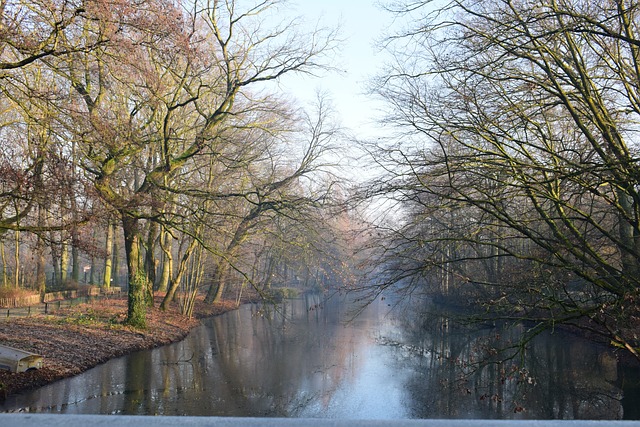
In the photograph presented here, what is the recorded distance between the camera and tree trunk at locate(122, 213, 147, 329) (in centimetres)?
1745

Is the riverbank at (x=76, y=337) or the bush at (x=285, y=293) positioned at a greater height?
the bush at (x=285, y=293)

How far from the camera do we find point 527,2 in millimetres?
8555

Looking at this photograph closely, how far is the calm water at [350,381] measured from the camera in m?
10.6

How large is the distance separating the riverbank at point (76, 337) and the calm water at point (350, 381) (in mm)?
392

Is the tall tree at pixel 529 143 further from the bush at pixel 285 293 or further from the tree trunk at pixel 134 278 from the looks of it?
the bush at pixel 285 293

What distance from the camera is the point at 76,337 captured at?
15.9 metres

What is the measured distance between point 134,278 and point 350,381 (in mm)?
8301

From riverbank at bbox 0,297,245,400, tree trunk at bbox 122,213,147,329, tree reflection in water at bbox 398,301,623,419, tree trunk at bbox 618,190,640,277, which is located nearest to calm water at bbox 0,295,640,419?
tree reflection in water at bbox 398,301,623,419

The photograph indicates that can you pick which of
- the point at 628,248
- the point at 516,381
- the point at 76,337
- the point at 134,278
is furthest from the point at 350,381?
the point at 134,278

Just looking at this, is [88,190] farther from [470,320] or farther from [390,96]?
[470,320]

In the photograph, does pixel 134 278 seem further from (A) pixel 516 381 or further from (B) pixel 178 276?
(A) pixel 516 381

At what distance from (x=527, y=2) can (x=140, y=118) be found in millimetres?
14767

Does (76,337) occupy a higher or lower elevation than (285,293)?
lower

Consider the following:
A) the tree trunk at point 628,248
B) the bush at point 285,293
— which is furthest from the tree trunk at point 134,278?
the bush at point 285,293
